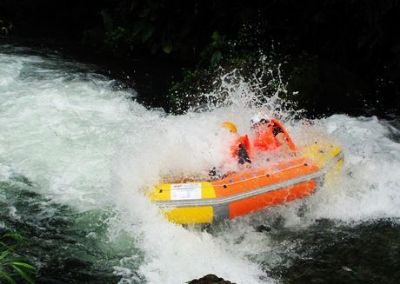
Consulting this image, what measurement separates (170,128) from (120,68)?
4.04 m

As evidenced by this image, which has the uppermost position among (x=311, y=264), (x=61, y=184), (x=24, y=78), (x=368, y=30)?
(x=368, y=30)

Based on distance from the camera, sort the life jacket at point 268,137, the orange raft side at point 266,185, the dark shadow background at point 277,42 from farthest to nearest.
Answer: the dark shadow background at point 277,42
the life jacket at point 268,137
the orange raft side at point 266,185

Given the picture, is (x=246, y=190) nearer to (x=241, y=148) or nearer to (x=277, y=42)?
(x=241, y=148)

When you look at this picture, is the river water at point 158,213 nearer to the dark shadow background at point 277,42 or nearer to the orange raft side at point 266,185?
the orange raft side at point 266,185

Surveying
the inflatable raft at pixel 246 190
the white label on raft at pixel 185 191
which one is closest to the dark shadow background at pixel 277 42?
the inflatable raft at pixel 246 190

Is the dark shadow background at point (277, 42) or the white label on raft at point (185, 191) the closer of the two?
the white label on raft at point (185, 191)

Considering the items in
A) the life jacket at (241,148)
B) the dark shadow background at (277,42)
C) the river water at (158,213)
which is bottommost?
the river water at (158,213)

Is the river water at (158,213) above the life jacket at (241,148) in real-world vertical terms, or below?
below

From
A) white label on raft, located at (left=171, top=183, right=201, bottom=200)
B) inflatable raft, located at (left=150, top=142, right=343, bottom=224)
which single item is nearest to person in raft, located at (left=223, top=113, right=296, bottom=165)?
inflatable raft, located at (left=150, top=142, right=343, bottom=224)

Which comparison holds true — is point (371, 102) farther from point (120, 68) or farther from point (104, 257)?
point (104, 257)

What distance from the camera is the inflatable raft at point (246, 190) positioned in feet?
19.7

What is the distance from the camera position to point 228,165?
646 cm

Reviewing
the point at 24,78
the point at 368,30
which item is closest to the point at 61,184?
the point at 24,78

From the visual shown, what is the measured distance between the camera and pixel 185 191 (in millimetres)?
6062
